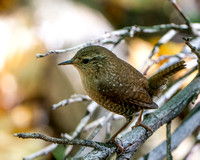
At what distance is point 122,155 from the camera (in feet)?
7.59

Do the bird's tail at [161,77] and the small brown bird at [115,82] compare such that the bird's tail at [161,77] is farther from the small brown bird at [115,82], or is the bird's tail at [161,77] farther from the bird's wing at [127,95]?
the bird's wing at [127,95]

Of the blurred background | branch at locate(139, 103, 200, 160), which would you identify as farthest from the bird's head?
the blurred background

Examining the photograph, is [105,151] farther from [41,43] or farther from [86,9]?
[86,9]

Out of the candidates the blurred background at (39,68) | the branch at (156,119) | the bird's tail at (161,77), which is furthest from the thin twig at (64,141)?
the blurred background at (39,68)

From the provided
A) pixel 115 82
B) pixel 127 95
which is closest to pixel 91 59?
pixel 115 82

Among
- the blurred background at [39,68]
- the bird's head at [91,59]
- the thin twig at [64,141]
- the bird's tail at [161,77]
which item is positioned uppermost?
the blurred background at [39,68]

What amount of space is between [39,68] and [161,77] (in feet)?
7.52

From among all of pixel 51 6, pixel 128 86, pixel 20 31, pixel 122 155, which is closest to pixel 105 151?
pixel 122 155

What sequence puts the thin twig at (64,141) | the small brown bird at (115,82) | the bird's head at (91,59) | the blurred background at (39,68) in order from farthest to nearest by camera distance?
1. the blurred background at (39,68)
2. the bird's head at (91,59)
3. the small brown bird at (115,82)
4. the thin twig at (64,141)

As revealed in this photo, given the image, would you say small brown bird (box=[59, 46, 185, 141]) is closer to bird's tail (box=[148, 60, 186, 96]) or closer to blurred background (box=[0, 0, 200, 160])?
bird's tail (box=[148, 60, 186, 96])

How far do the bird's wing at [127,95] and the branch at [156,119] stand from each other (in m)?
0.09

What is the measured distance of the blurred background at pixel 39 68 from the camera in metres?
4.48

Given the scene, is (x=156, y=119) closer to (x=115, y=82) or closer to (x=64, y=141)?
(x=115, y=82)

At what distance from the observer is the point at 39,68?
472 cm
